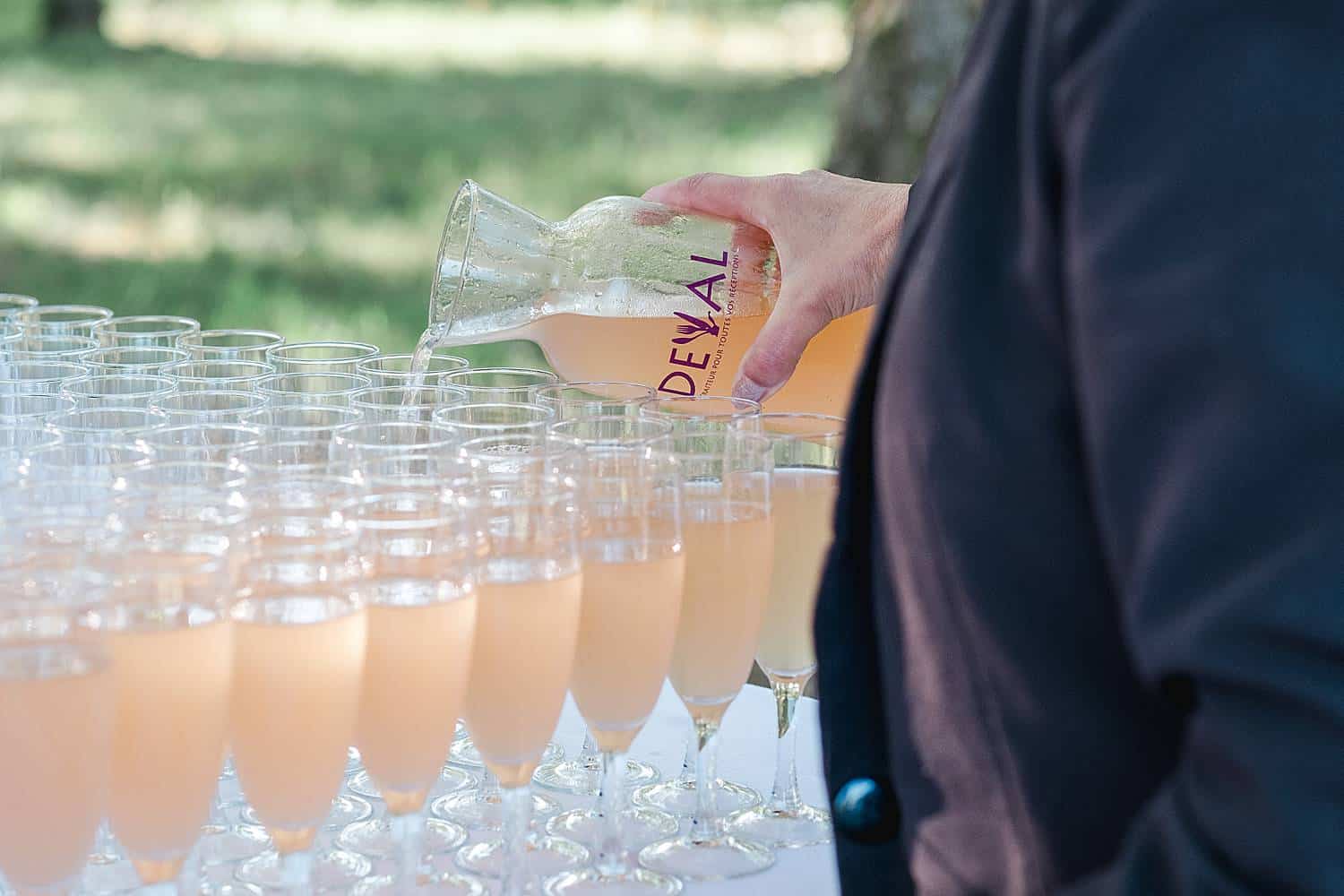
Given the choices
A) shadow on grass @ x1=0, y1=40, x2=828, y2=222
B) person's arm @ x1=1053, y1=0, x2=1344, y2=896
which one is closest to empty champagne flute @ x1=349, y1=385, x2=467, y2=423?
person's arm @ x1=1053, y1=0, x2=1344, y2=896

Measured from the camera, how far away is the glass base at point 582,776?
1.73m

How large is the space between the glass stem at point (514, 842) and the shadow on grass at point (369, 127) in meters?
6.32

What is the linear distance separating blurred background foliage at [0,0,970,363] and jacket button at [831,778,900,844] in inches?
153

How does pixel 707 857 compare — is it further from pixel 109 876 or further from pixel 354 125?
pixel 354 125

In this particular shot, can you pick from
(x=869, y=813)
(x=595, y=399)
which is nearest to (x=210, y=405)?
(x=595, y=399)

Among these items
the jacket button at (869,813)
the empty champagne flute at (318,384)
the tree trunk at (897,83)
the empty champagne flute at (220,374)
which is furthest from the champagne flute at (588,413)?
the tree trunk at (897,83)

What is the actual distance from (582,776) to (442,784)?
15cm

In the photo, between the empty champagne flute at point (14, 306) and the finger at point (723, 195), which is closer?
the finger at point (723, 195)

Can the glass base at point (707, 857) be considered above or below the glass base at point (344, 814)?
below

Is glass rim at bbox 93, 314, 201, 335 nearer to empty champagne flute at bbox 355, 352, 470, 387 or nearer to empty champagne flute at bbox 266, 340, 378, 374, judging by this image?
empty champagne flute at bbox 266, 340, 378, 374

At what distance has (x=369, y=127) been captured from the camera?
9570 mm

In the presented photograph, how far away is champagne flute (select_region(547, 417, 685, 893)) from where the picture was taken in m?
1.45

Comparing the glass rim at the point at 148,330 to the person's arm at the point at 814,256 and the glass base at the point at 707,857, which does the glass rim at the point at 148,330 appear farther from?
the glass base at the point at 707,857

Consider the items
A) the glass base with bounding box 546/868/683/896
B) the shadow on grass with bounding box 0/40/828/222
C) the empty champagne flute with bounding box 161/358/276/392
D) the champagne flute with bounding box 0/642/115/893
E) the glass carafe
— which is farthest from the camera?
the shadow on grass with bounding box 0/40/828/222
